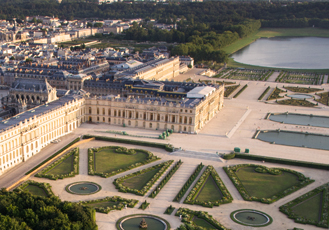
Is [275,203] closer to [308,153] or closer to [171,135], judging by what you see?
[308,153]

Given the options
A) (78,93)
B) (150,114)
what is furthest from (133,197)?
(78,93)

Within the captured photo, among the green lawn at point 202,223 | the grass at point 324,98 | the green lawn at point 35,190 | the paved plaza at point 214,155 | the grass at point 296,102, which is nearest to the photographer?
the green lawn at point 202,223

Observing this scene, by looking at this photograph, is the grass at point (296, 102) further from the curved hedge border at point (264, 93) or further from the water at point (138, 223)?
the water at point (138, 223)

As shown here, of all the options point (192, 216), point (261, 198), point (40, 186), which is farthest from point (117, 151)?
point (261, 198)

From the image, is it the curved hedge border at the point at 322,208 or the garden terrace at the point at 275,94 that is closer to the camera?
the curved hedge border at the point at 322,208

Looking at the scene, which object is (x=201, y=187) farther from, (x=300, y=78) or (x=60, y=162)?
(x=300, y=78)

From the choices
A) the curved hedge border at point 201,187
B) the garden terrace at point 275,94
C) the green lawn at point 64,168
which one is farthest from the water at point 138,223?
the garden terrace at point 275,94
